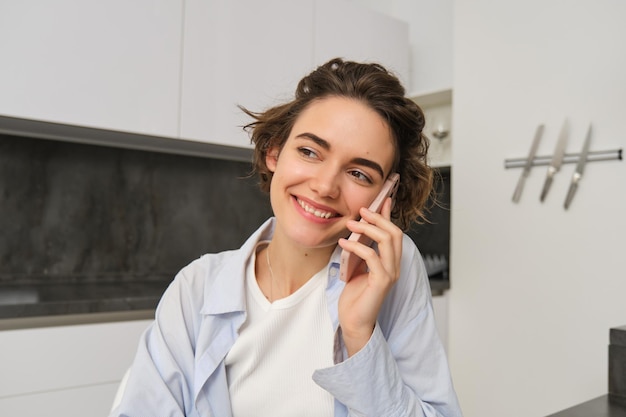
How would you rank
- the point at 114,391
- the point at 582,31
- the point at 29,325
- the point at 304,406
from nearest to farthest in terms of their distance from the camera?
1. the point at 304,406
2. the point at 29,325
3. the point at 114,391
4. the point at 582,31

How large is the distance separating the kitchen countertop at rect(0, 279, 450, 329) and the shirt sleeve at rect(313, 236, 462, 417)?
0.92m

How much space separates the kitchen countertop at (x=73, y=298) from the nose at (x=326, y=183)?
0.92m

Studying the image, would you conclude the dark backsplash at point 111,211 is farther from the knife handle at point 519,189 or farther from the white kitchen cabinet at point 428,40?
the white kitchen cabinet at point 428,40

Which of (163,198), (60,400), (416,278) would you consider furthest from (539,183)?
(60,400)

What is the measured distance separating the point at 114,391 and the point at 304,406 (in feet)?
2.88

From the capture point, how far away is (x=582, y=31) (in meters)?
1.90

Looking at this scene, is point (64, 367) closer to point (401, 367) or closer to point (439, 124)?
point (401, 367)

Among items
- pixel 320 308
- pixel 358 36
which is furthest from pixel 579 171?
pixel 320 308

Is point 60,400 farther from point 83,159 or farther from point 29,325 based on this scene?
point 83,159

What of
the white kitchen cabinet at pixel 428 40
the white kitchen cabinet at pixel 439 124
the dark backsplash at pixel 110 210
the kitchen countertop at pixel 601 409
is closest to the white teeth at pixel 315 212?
the kitchen countertop at pixel 601 409

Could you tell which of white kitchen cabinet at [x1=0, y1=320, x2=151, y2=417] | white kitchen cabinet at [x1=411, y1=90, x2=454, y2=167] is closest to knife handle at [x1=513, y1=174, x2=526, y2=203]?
white kitchen cabinet at [x1=411, y1=90, x2=454, y2=167]

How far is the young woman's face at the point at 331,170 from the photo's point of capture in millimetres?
956

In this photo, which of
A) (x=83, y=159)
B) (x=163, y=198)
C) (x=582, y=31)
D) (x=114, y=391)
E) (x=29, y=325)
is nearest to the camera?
(x=29, y=325)

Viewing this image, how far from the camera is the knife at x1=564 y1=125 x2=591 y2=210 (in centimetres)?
186
